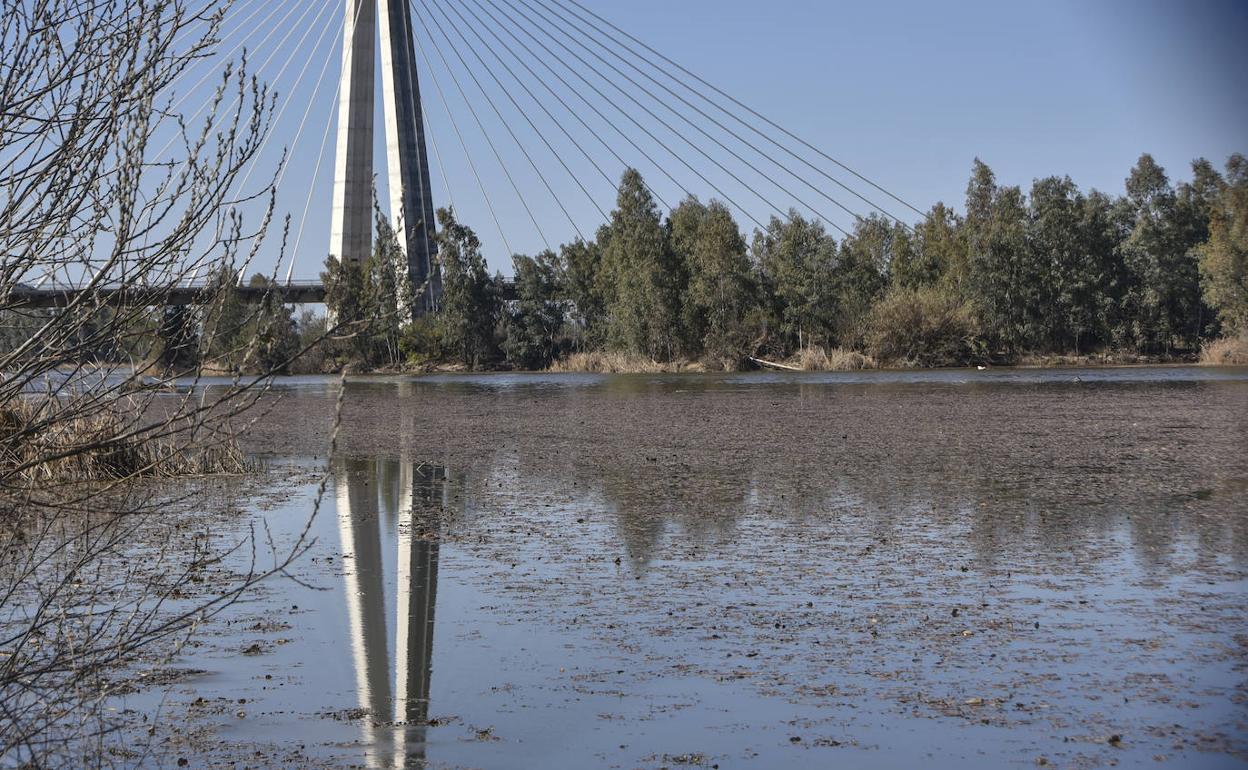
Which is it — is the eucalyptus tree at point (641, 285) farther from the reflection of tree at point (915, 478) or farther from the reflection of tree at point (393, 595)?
the reflection of tree at point (393, 595)

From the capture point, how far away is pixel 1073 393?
27.3 meters

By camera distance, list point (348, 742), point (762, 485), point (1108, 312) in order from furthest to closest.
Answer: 1. point (1108, 312)
2. point (762, 485)
3. point (348, 742)

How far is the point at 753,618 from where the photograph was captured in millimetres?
6246

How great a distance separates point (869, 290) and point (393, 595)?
54.6 m

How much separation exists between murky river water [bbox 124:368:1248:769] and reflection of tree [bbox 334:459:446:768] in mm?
23

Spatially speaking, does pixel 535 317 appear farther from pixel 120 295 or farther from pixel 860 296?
pixel 120 295

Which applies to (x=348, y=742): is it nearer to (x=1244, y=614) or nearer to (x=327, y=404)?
(x=1244, y=614)

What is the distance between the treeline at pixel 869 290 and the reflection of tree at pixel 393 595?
3994 cm

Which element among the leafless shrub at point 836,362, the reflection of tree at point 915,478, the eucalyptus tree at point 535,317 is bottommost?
the reflection of tree at point 915,478

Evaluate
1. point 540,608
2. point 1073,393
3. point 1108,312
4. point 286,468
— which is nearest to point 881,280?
point 1108,312

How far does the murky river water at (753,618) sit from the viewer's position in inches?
175

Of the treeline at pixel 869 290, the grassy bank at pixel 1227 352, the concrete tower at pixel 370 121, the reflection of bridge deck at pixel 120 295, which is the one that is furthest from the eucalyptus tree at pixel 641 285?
the reflection of bridge deck at pixel 120 295

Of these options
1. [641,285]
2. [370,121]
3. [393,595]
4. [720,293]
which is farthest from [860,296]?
[393,595]

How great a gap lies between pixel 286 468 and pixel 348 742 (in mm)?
10412
